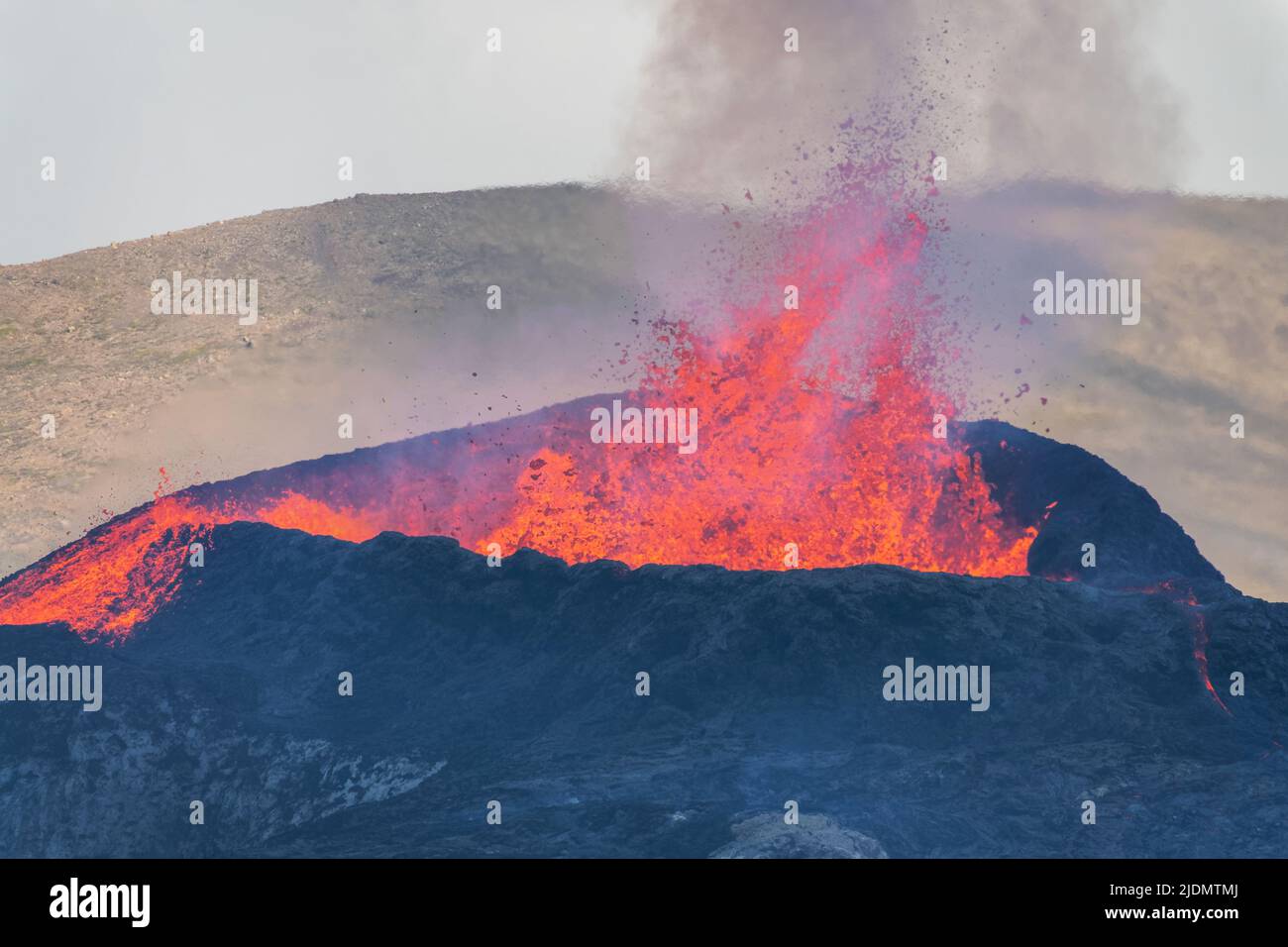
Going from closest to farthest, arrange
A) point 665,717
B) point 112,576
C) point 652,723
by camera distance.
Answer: point 652,723 < point 665,717 < point 112,576

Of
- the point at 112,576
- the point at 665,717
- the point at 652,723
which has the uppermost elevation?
the point at 112,576

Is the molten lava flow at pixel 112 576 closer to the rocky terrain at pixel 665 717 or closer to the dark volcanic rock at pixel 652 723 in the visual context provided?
the rocky terrain at pixel 665 717

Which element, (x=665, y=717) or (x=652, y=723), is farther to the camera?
(x=665, y=717)

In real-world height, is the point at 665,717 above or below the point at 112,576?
below

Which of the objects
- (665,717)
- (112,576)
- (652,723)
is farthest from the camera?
(112,576)

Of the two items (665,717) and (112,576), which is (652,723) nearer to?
(665,717)

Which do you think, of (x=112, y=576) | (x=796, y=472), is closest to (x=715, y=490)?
(x=796, y=472)

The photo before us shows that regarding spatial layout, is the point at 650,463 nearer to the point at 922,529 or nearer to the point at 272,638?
the point at 922,529
